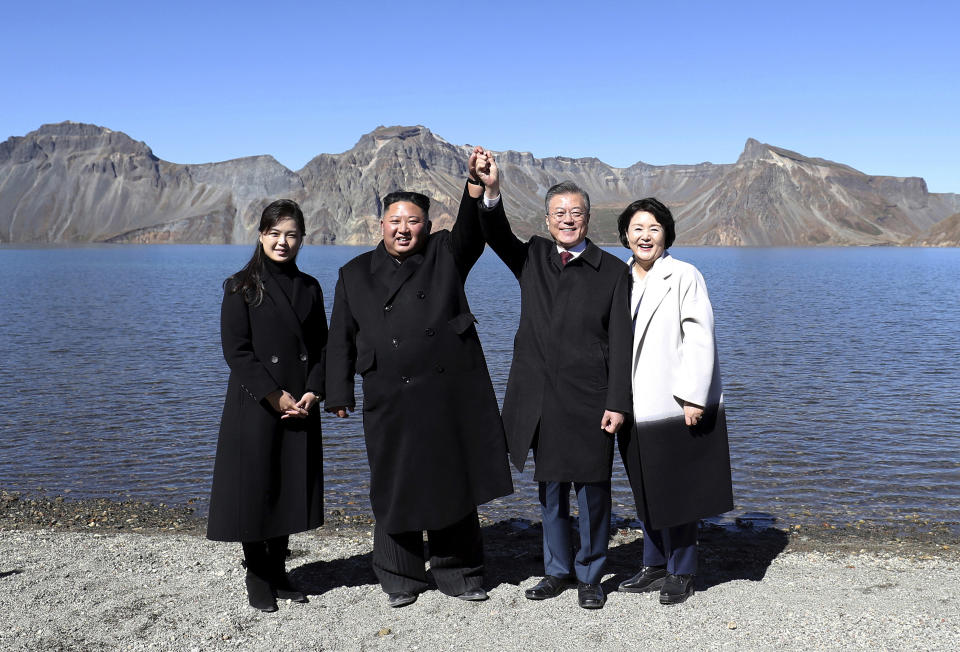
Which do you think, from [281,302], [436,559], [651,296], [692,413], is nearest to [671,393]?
[692,413]

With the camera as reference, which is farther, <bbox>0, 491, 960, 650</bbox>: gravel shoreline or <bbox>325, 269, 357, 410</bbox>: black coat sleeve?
<bbox>325, 269, 357, 410</bbox>: black coat sleeve

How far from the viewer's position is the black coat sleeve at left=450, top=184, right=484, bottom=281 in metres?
5.26

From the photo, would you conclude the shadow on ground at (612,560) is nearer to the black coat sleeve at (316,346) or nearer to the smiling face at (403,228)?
the black coat sleeve at (316,346)

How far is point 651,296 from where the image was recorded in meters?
5.42

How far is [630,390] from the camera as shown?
5289 mm

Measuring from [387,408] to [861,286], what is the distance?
68983mm

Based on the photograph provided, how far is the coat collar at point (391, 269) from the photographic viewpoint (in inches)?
211

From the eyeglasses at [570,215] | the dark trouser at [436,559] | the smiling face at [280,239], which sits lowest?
the dark trouser at [436,559]

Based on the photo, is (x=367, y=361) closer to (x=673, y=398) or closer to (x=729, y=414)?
(x=673, y=398)

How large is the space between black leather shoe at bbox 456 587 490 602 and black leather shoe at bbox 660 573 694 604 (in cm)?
117

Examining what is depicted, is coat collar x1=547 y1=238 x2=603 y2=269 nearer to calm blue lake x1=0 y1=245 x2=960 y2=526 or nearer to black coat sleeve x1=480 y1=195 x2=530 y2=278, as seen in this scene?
black coat sleeve x1=480 y1=195 x2=530 y2=278

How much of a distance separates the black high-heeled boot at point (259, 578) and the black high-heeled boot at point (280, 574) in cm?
4

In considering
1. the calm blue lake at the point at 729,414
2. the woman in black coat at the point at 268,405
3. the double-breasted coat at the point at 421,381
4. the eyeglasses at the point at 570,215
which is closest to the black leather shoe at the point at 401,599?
the double-breasted coat at the point at 421,381

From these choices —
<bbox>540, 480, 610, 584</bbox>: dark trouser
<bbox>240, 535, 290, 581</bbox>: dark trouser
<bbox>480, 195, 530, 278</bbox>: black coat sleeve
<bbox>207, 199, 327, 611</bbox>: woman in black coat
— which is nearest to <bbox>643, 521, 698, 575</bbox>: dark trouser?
<bbox>540, 480, 610, 584</bbox>: dark trouser
